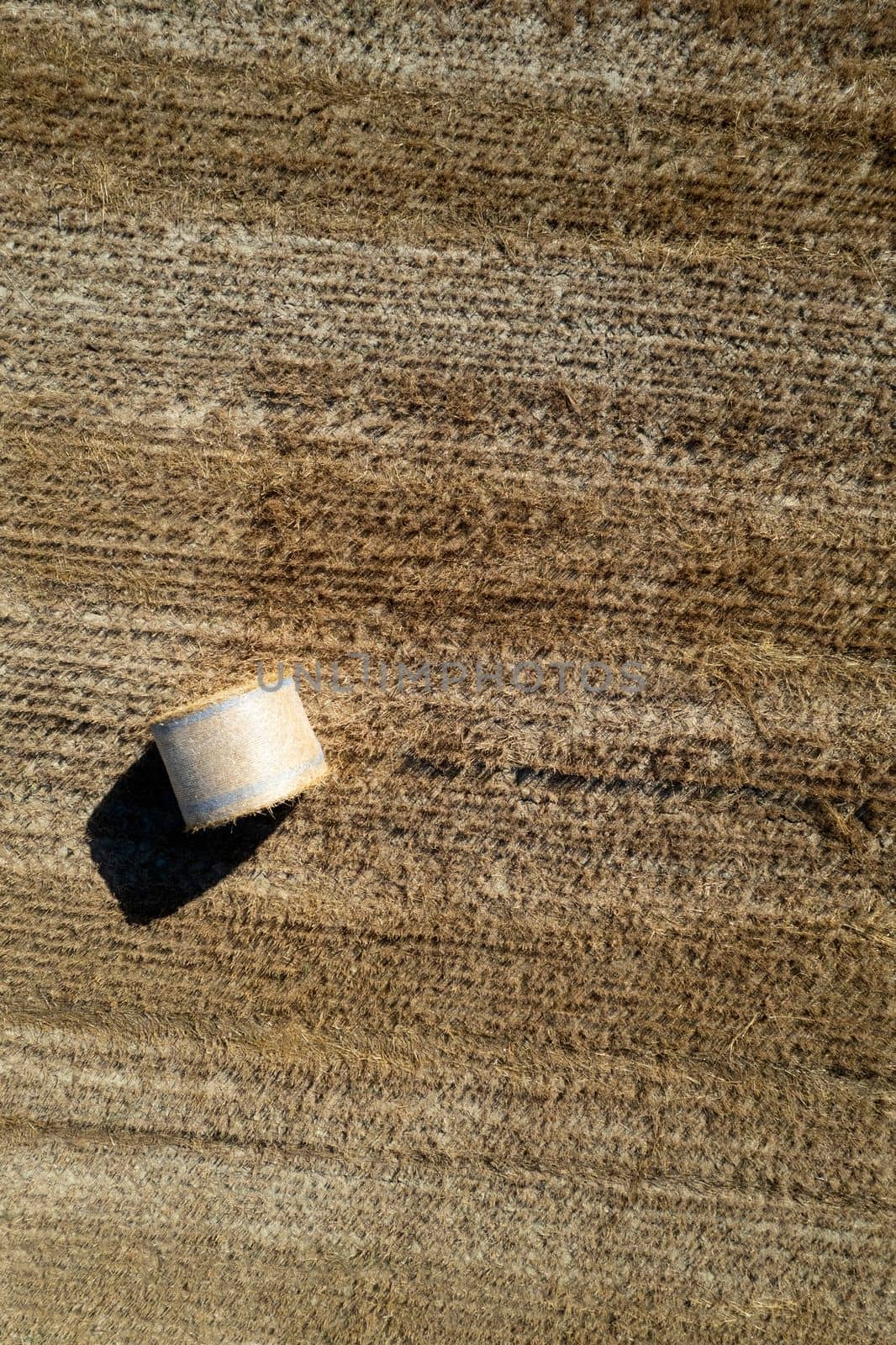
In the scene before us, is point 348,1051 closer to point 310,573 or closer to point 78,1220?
point 78,1220

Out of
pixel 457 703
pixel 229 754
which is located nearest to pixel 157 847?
pixel 229 754

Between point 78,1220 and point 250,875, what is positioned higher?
point 250,875

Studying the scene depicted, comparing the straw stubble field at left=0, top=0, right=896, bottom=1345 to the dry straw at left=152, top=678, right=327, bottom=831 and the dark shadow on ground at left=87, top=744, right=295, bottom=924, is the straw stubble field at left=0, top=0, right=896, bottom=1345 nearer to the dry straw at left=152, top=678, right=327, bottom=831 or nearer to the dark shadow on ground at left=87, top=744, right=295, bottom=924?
the dark shadow on ground at left=87, top=744, right=295, bottom=924

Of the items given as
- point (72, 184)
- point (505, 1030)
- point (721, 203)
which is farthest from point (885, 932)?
point (72, 184)

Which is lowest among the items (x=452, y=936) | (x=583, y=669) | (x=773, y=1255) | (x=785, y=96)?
(x=773, y=1255)

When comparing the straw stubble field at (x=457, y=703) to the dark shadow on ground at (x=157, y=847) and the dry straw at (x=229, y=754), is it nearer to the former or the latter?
the dark shadow on ground at (x=157, y=847)

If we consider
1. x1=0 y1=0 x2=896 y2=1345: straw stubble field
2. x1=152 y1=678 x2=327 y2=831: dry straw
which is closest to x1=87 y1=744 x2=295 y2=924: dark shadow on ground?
x1=0 y1=0 x2=896 y2=1345: straw stubble field
